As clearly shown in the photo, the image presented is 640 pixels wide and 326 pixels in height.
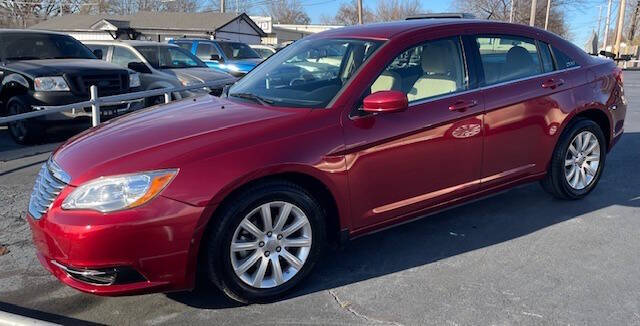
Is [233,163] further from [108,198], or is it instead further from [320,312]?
[320,312]

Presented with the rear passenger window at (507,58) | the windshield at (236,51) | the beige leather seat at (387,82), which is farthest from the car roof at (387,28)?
the windshield at (236,51)

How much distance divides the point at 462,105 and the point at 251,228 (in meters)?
1.86

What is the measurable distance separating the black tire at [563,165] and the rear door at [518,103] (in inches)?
5.5

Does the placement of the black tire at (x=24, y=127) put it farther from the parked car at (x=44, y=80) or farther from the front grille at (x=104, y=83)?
the front grille at (x=104, y=83)

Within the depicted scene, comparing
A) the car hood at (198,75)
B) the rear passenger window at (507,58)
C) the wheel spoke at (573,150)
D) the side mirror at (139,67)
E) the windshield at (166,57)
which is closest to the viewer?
the rear passenger window at (507,58)

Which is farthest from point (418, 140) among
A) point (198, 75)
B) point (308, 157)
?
point (198, 75)

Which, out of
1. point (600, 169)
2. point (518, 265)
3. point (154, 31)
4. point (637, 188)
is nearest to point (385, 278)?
point (518, 265)

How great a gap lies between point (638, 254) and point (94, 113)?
21.3 feet

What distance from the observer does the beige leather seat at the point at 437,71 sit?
404 centimetres

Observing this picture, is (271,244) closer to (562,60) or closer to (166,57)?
(562,60)

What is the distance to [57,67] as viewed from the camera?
8.35 m

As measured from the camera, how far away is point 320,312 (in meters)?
3.24

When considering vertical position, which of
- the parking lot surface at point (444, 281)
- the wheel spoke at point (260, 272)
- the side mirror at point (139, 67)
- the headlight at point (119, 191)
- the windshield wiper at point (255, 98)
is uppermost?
the windshield wiper at point (255, 98)

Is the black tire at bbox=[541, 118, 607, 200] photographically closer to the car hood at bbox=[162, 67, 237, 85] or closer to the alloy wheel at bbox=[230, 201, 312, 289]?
the alloy wheel at bbox=[230, 201, 312, 289]
